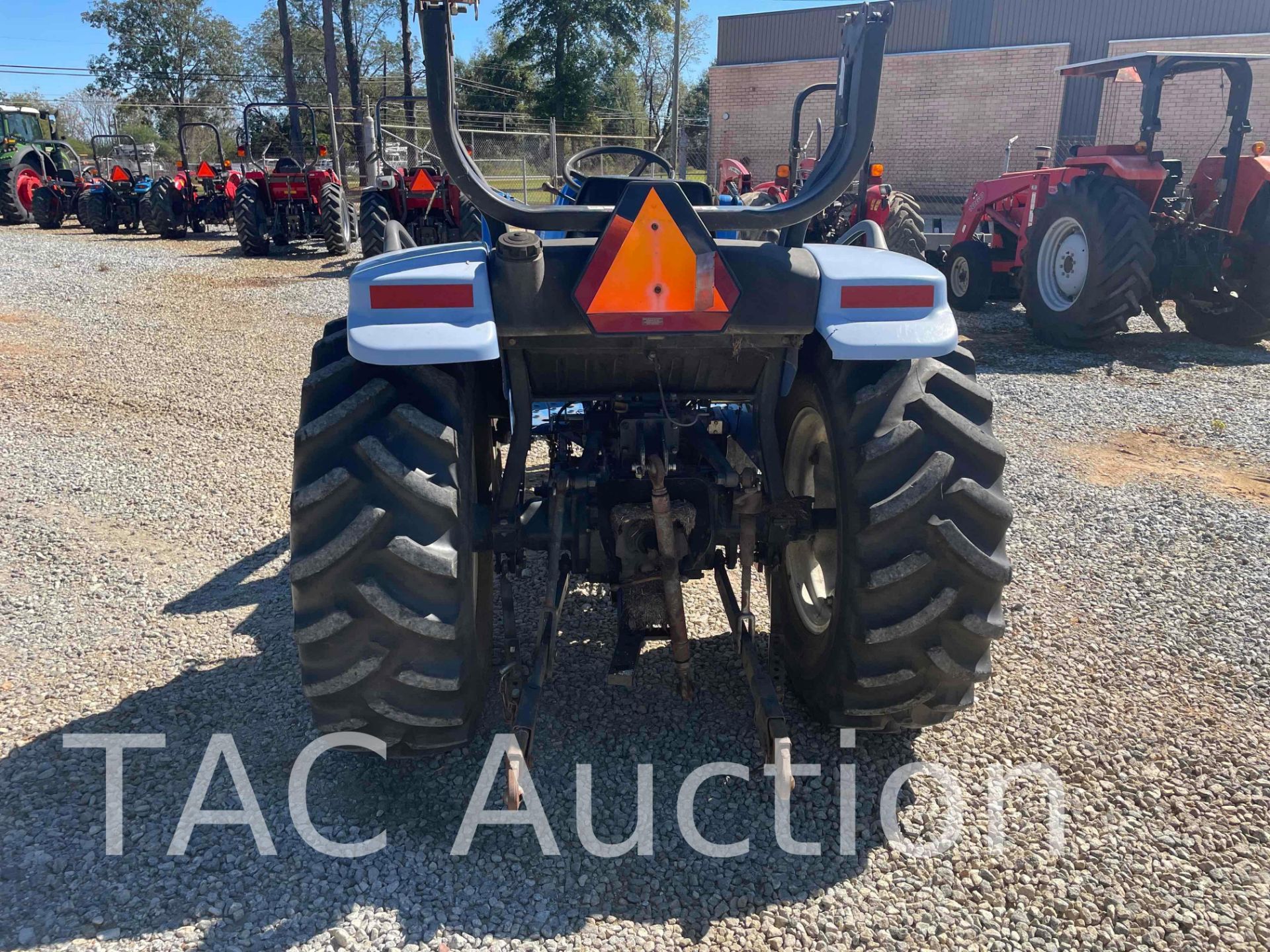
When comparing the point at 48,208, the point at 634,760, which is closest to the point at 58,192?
the point at 48,208

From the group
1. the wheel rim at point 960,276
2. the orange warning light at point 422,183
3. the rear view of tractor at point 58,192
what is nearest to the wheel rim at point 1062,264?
the wheel rim at point 960,276

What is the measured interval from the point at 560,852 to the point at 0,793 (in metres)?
1.63

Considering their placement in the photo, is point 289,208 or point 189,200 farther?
point 189,200

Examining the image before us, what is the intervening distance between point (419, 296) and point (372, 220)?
439 inches

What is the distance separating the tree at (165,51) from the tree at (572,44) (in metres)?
20.1

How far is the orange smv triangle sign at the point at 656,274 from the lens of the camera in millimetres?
2311

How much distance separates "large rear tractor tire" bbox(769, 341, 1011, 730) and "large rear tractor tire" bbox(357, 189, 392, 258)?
1089 centimetres

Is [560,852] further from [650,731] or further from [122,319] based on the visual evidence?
[122,319]

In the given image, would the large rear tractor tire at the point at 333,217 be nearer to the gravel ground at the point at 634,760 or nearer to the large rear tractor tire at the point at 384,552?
the gravel ground at the point at 634,760

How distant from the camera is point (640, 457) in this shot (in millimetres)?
2857

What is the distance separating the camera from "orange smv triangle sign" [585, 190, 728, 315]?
231 cm

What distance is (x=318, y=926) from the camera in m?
2.25

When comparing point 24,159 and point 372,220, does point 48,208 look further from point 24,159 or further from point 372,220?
point 372,220

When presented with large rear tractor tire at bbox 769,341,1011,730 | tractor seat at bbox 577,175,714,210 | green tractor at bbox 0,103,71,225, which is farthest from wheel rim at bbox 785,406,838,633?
green tractor at bbox 0,103,71,225
